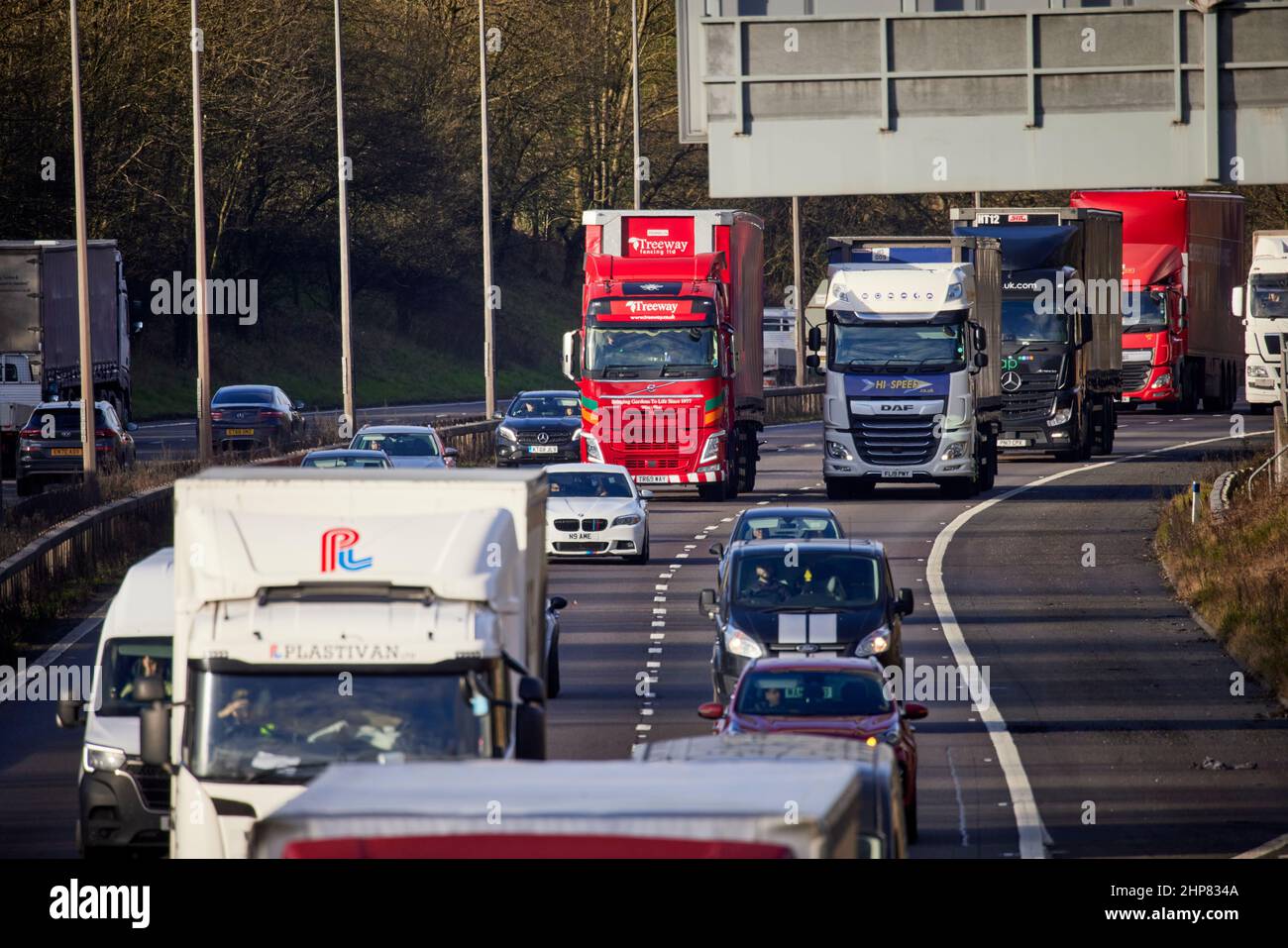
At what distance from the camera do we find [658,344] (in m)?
38.3

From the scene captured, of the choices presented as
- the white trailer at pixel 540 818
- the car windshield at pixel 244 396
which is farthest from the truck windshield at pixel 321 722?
the car windshield at pixel 244 396

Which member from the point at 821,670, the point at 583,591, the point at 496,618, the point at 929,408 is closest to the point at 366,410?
the point at 929,408

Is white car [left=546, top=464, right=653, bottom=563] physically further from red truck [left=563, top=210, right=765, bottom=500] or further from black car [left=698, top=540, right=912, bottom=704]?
black car [left=698, top=540, right=912, bottom=704]

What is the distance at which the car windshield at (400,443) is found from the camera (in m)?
36.6

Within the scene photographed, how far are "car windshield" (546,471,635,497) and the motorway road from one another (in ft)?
Result: 3.44

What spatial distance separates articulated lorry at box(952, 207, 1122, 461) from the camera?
44188 millimetres

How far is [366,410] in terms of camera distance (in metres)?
70.4

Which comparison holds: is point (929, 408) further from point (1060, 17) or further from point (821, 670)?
point (821, 670)

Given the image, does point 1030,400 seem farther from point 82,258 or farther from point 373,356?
point 373,356

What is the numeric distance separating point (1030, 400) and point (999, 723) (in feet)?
87.8

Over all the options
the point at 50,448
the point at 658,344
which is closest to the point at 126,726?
the point at 658,344

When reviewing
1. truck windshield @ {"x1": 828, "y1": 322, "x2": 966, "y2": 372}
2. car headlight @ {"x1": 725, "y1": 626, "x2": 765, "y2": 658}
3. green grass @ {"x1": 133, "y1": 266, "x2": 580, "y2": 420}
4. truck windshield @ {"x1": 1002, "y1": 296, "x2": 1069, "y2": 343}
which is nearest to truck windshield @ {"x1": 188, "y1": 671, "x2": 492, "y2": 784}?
car headlight @ {"x1": 725, "y1": 626, "x2": 765, "y2": 658}

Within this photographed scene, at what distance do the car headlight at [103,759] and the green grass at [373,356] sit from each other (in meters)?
53.5
